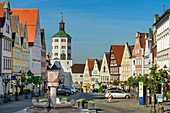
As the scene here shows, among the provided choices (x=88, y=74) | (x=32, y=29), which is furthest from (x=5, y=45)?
(x=88, y=74)

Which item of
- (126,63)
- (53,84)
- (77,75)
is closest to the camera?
(53,84)

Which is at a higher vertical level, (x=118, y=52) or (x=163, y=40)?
(x=118, y=52)

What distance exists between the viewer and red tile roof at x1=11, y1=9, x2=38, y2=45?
85662 millimetres

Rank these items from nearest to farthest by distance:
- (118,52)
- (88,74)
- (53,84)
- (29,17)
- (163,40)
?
(53,84) < (163,40) < (29,17) < (118,52) < (88,74)

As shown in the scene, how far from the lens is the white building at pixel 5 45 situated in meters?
57.1

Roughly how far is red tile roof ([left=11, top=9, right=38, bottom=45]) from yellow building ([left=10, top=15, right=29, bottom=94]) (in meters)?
6.78

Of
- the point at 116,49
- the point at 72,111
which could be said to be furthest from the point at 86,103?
the point at 116,49

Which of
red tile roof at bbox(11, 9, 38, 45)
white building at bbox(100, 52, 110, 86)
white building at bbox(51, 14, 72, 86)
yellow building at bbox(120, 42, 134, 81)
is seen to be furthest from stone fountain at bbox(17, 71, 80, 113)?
white building at bbox(51, 14, 72, 86)

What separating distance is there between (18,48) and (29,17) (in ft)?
61.3

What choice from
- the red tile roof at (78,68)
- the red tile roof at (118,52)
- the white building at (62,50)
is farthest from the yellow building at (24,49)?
the white building at (62,50)

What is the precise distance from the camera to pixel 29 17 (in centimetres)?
8738

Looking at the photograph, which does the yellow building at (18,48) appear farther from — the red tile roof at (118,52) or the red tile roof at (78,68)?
the red tile roof at (78,68)

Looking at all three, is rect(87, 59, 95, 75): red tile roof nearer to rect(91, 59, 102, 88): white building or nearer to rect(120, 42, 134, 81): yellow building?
rect(91, 59, 102, 88): white building

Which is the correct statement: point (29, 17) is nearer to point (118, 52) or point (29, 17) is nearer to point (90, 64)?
point (118, 52)
